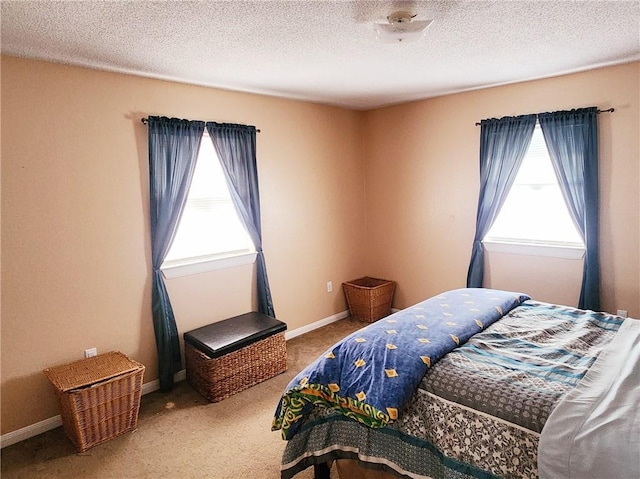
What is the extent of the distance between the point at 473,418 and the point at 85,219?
2.69 metres

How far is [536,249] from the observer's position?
3.63m

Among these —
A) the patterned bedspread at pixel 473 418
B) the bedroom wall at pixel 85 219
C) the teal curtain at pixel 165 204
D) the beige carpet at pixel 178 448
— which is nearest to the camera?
the patterned bedspread at pixel 473 418

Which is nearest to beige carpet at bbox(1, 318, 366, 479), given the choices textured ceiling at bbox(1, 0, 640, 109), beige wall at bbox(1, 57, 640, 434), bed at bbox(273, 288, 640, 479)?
beige wall at bbox(1, 57, 640, 434)

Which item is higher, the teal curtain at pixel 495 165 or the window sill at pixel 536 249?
the teal curtain at pixel 495 165

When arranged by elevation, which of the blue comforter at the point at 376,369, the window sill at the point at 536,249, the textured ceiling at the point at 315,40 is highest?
the textured ceiling at the point at 315,40

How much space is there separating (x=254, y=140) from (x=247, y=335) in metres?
1.76

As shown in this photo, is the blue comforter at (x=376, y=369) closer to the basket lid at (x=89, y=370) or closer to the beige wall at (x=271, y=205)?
the basket lid at (x=89, y=370)

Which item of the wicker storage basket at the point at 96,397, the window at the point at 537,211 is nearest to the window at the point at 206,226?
the wicker storage basket at the point at 96,397

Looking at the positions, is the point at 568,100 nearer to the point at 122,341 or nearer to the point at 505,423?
the point at 505,423

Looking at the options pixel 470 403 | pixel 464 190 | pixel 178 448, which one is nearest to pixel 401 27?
pixel 470 403

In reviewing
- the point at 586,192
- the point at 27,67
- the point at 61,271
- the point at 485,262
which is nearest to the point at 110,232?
the point at 61,271

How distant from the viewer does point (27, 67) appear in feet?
8.23

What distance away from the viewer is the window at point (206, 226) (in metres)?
3.36

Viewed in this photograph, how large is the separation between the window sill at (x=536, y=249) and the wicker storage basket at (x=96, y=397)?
325cm
